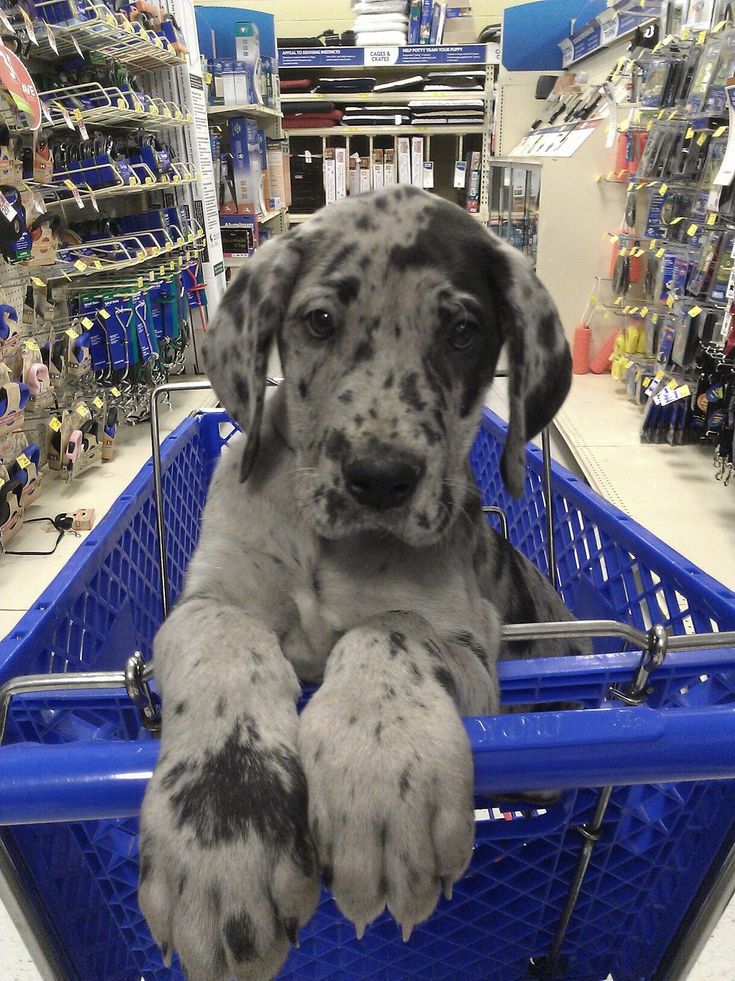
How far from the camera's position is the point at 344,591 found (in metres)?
1.38

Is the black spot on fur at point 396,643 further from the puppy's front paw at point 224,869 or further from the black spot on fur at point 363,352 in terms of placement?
the black spot on fur at point 363,352

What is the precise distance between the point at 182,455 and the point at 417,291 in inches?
53.6

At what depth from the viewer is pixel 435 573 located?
1.41 meters

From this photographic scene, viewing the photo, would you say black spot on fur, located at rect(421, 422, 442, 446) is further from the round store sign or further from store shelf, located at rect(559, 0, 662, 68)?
store shelf, located at rect(559, 0, 662, 68)

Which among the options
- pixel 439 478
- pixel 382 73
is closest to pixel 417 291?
pixel 439 478

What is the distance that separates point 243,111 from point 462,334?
7209 millimetres

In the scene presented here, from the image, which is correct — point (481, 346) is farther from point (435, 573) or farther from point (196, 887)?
point (196, 887)

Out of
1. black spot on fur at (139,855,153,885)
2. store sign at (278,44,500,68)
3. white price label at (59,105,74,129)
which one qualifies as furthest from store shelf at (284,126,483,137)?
black spot on fur at (139,855,153,885)

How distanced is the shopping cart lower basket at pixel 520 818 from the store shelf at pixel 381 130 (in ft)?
29.6

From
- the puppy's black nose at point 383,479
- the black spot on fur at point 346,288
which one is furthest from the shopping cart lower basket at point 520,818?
the black spot on fur at point 346,288

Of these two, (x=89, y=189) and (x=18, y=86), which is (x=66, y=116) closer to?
(x=89, y=189)

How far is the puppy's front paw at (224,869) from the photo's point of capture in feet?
2.87

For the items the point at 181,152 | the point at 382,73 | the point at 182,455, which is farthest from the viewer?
the point at 382,73

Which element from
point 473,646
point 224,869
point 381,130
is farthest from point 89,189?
point 381,130
